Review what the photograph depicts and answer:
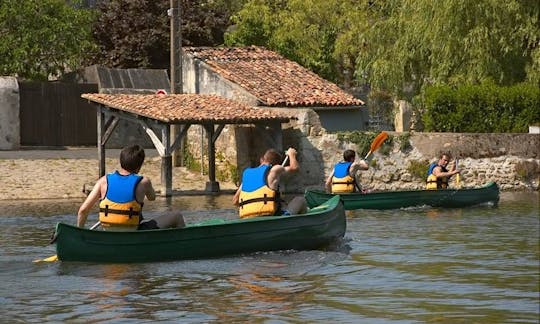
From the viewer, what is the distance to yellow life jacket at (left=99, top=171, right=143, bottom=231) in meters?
16.1

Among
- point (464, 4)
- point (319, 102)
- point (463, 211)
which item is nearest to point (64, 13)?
point (319, 102)

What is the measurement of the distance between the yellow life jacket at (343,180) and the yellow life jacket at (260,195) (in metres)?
7.05

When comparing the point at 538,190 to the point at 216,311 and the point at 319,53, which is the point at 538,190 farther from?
the point at 216,311

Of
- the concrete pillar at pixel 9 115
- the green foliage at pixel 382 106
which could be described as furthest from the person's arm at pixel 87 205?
the green foliage at pixel 382 106

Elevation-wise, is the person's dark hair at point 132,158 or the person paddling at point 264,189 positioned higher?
the person's dark hair at point 132,158

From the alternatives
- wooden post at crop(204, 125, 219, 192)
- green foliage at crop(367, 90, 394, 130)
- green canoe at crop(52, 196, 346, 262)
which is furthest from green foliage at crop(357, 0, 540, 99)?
green canoe at crop(52, 196, 346, 262)

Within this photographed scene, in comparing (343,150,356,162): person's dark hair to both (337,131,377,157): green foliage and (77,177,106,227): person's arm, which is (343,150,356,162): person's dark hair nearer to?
(337,131,377,157): green foliage

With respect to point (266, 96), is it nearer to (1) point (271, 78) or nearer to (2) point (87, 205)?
(1) point (271, 78)

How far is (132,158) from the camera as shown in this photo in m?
15.9

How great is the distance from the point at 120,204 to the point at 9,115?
2198cm

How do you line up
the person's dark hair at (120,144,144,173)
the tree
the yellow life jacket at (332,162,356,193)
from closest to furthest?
the person's dark hair at (120,144,144,173) → the yellow life jacket at (332,162,356,193) → the tree

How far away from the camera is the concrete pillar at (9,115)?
122 feet

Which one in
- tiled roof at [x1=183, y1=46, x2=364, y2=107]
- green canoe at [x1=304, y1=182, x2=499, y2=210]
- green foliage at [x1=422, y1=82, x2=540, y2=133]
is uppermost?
tiled roof at [x1=183, y1=46, x2=364, y2=107]

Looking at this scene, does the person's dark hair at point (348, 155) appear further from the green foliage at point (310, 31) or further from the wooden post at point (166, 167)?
the green foliage at point (310, 31)
